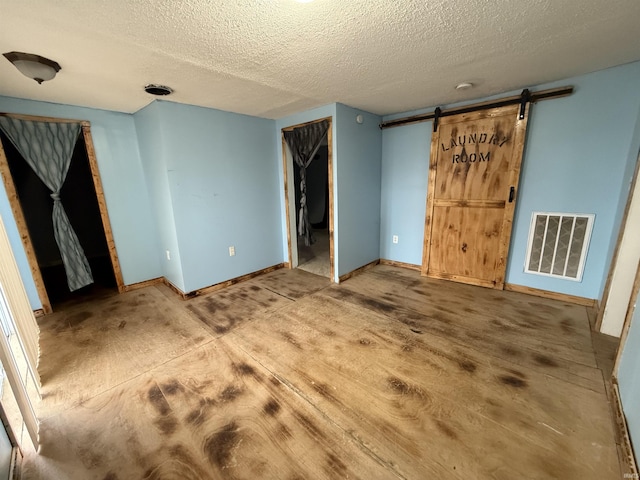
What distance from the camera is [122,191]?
304 centimetres

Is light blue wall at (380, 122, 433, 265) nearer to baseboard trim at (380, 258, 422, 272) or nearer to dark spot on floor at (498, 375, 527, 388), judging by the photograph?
baseboard trim at (380, 258, 422, 272)

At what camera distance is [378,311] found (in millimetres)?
2553

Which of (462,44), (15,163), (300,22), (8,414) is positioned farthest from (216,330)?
(15,163)

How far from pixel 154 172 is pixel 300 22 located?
2415 millimetres

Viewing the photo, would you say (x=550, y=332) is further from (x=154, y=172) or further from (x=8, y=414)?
(x=154, y=172)

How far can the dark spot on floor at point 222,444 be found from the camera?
123cm

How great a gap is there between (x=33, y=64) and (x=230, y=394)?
244 centimetres

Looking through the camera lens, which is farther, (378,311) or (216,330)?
(378,311)

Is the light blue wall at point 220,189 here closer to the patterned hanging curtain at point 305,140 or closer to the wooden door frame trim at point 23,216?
the patterned hanging curtain at point 305,140

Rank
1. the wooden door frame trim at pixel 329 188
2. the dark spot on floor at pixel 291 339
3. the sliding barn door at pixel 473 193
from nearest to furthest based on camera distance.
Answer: the dark spot on floor at pixel 291 339
the sliding barn door at pixel 473 193
the wooden door frame trim at pixel 329 188

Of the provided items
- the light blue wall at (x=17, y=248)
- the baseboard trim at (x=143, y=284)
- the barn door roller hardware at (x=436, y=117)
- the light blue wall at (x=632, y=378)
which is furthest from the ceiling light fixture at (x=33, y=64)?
the light blue wall at (x=632, y=378)

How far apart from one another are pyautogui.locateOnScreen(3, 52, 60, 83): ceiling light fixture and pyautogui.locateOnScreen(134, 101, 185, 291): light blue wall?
0.87 metres

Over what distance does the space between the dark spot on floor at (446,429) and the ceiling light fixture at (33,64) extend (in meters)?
3.24

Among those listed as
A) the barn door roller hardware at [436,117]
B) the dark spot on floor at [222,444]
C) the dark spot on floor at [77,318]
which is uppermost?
the barn door roller hardware at [436,117]
